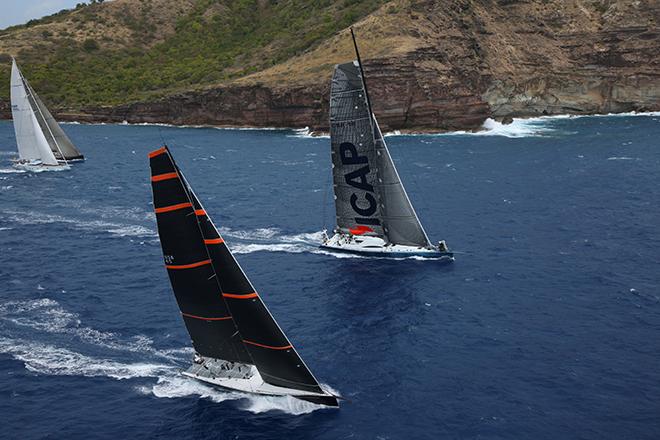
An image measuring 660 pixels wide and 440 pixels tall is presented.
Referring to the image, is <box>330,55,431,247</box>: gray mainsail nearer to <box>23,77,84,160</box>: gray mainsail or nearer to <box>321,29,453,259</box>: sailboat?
<box>321,29,453,259</box>: sailboat

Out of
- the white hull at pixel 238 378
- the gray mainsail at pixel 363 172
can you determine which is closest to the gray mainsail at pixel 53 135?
the gray mainsail at pixel 363 172

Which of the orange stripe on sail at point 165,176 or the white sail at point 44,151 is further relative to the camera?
the white sail at point 44,151

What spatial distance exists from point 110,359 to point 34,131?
81470 mm

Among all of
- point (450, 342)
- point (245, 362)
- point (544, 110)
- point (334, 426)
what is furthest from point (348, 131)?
point (544, 110)

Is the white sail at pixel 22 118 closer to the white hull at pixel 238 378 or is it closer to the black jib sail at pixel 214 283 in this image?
the white hull at pixel 238 378

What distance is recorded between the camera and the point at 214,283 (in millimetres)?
35906

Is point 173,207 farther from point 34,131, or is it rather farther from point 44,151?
point 44,151

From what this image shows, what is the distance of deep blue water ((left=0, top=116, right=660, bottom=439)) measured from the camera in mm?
36031

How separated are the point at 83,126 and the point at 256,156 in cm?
8688

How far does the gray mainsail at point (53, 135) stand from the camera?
11744 cm

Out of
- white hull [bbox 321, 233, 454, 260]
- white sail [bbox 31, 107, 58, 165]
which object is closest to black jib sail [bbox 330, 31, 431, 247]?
white hull [bbox 321, 233, 454, 260]

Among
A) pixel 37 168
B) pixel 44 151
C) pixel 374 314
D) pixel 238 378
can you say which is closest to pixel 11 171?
pixel 37 168

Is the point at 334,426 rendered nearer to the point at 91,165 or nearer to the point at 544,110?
the point at 91,165

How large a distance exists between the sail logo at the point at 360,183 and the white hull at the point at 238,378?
26.6 m
